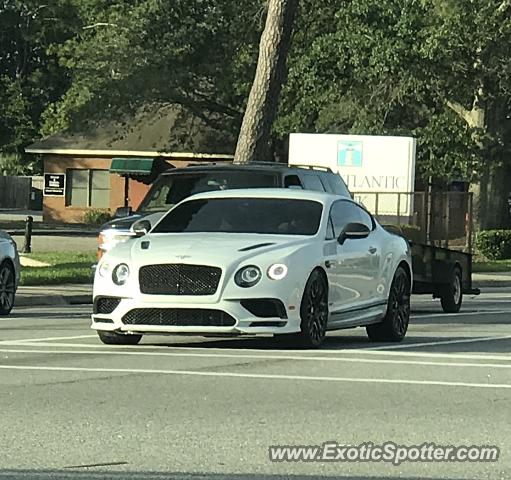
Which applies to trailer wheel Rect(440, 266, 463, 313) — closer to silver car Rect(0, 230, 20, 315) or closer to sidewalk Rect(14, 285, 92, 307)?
sidewalk Rect(14, 285, 92, 307)

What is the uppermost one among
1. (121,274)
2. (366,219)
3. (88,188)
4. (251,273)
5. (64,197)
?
(366,219)

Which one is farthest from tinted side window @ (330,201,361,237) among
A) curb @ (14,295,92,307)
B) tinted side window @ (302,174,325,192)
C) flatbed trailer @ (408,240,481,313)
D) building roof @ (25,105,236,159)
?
building roof @ (25,105,236,159)

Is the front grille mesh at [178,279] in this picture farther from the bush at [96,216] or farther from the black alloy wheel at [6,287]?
the bush at [96,216]

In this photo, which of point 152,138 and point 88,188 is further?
point 88,188

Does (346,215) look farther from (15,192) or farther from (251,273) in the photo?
(15,192)

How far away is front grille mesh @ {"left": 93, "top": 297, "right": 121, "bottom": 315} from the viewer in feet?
46.4

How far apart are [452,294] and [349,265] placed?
301 inches

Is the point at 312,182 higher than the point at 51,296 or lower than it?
higher

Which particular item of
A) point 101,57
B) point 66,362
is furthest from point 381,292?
point 101,57

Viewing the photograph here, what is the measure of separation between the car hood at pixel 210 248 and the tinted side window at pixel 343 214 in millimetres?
951

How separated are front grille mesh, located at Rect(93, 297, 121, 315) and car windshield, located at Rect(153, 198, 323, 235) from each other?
1.35 metres

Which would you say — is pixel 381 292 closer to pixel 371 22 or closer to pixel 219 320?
pixel 219 320

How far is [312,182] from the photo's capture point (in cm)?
2053

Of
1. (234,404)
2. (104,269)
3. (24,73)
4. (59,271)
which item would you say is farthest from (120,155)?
(234,404)
